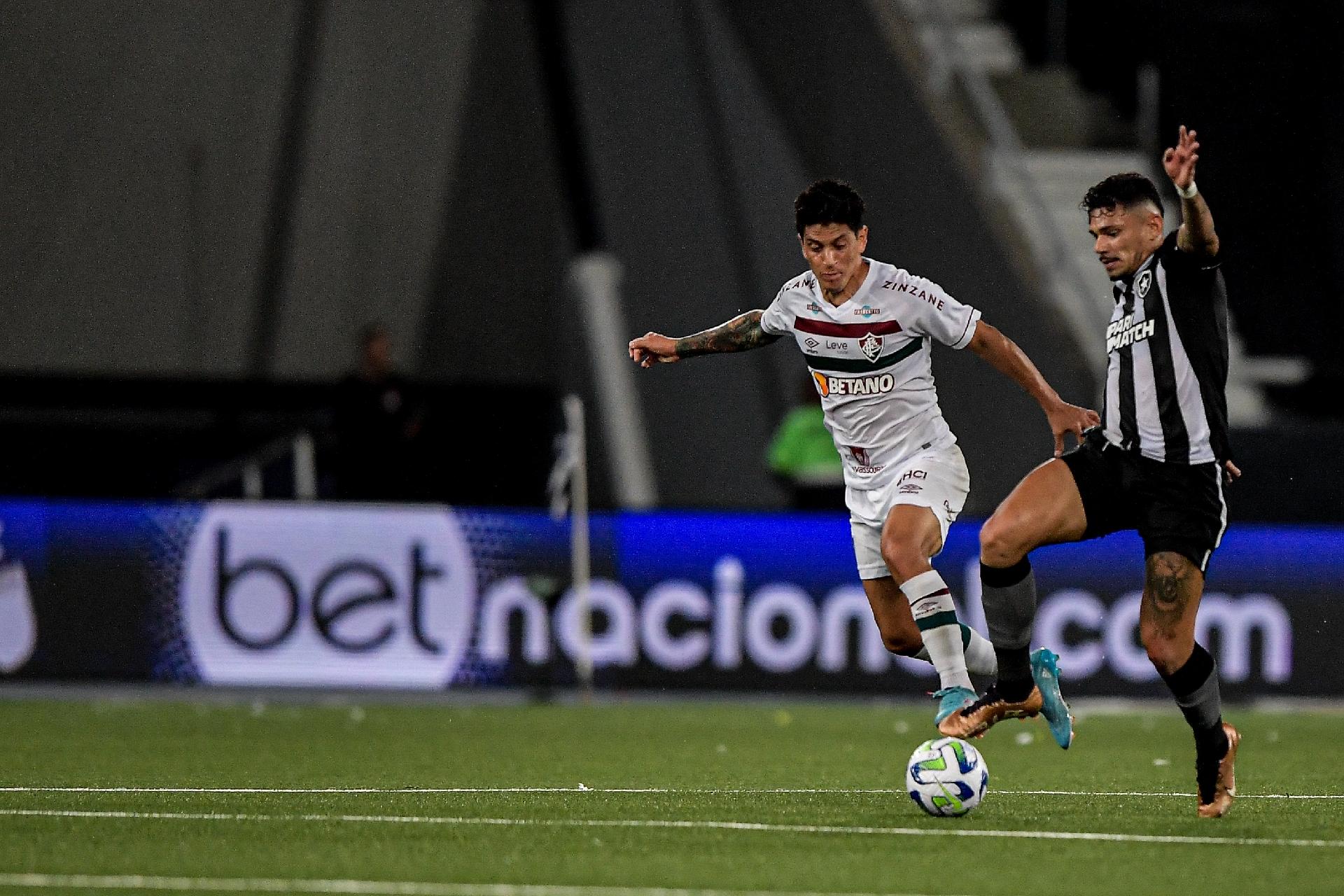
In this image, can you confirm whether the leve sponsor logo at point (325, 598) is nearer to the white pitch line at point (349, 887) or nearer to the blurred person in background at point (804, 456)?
the blurred person in background at point (804, 456)

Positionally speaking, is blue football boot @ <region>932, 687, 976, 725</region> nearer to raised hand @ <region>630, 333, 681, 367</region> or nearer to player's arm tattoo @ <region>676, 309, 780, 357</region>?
player's arm tattoo @ <region>676, 309, 780, 357</region>

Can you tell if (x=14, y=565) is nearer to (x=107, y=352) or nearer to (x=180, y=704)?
(x=180, y=704)

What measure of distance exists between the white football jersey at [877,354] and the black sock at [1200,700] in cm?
138

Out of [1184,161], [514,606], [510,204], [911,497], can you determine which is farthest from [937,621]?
[510,204]

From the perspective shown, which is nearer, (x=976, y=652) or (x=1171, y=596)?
(x=1171, y=596)

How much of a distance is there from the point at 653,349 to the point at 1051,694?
6.08ft

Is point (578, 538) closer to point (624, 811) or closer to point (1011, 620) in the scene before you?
point (1011, 620)

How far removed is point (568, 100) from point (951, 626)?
445 inches

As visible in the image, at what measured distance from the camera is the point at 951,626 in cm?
797

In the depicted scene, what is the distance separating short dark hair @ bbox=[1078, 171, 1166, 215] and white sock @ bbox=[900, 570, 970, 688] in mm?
1427

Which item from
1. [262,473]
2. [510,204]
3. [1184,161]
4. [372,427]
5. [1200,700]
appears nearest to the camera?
[1184,161]

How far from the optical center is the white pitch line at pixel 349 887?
215 inches

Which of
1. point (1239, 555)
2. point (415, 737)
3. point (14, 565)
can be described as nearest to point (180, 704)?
point (14, 565)

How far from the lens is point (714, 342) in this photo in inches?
330
